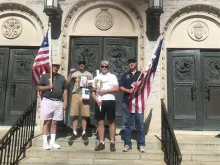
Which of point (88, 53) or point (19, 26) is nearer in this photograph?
point (88, 53)

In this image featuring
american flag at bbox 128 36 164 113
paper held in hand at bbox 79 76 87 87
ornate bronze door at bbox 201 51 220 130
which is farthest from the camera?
ornate bronze door at bbox 201 51 220 130

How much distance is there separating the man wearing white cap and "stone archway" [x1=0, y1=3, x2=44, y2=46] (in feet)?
7.95

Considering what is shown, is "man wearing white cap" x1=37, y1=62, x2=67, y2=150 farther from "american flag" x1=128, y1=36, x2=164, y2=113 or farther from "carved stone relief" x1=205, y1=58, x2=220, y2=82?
"carved stone relief" x1=205, y1=58, x2=220, y2=82

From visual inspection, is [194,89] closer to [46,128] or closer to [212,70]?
[212,70]

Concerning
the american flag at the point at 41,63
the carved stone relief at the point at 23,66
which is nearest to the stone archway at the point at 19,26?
the carved stone relief at the point at 23,66

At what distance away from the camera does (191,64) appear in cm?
812

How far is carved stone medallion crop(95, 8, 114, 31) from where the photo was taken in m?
8.17

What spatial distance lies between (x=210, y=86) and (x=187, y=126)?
136cm

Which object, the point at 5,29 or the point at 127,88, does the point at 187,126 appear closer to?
the point at 127,88

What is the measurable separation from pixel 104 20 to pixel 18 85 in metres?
3.25

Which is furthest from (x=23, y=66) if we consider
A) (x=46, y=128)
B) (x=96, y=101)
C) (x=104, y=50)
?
(x=96, y=101)

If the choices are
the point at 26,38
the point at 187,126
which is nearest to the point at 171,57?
the point at 187,126

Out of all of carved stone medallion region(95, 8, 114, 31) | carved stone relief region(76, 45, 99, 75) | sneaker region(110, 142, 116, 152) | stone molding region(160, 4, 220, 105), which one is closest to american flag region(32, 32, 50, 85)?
carved stone relief region(76, 45, 99, 75)

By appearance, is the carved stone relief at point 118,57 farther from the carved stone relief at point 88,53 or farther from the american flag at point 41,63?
the american flag at point 41,63
